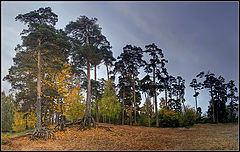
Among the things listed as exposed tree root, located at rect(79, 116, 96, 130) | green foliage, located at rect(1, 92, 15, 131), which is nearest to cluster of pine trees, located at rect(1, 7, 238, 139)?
exposed tree root, located at rect(79, 116, 96, 130)

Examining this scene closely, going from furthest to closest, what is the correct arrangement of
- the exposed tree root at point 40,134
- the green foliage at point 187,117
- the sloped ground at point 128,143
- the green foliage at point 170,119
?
the green foliage at point 187,117 → the green foliage at point 170,119 → the exposed tree root at point 40,134 → the sloped ground at point 128,143

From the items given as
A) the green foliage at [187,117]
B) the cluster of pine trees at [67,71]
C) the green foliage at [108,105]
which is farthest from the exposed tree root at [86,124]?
the green foliage at [187,117]

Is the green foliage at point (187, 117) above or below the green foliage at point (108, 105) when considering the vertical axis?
below

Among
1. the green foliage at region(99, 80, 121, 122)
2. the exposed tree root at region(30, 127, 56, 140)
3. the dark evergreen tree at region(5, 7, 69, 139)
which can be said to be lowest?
the exposed tree root at region(30, 127, 56, 140)

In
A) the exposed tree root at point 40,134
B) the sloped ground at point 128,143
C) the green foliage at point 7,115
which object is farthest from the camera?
the green foliage at point 7,115

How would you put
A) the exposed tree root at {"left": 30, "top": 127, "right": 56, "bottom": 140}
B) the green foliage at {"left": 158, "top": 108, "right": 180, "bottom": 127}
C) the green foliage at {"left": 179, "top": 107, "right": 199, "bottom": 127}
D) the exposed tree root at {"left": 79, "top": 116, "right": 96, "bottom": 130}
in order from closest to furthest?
the exposed tree root at {"left": 30, "top": 127, "right": 56, "bottom": 140}, the exposed tree root at {"left": 79, "top": 116, "right": 96, "bottom": 130}, the green foliage at {"left": 158, "top": 108, "right": 180, "bottom": 127}, the green foliage at {"left": 179, "top": 107, "right": 199, "bottom": 127}

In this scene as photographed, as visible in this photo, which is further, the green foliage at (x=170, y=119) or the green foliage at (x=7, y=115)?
the green foliage at (x=7, y=115)

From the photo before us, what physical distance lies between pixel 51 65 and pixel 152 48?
17012 mm

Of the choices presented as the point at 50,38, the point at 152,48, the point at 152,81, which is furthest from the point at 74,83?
the point at 152,48

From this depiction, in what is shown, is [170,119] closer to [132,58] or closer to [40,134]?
[132,58]

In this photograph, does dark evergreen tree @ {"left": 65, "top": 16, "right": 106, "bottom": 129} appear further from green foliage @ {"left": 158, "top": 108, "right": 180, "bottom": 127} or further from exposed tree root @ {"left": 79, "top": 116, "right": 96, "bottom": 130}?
green foliage @ {"left": 158, "top": 108, "right": 180, "bottom": 127}

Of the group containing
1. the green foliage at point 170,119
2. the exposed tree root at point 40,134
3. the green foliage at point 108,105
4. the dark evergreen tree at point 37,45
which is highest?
the dark evergreen tree at point 37,45

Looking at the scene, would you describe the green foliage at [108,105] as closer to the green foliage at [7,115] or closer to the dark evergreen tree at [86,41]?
the dark evergreen tree at [86,41]

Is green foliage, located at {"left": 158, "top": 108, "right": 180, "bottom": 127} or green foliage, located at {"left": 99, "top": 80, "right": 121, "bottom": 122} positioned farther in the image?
green foliage, located at {"left": 99, "top": 80, "right": 121, "bottom": 122}
